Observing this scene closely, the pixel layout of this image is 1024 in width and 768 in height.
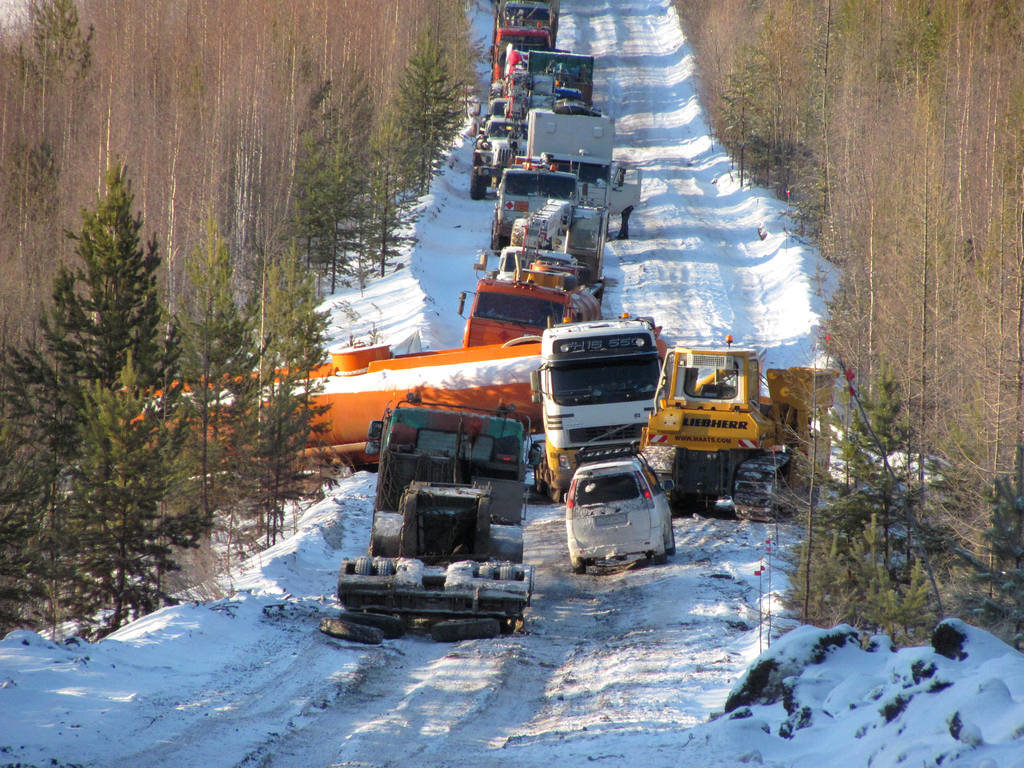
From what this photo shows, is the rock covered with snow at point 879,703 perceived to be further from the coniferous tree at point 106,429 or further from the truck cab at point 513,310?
the truck cab at point 513,310

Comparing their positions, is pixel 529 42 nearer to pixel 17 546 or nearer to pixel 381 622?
pixel 17 546

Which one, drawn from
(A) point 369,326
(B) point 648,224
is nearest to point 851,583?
Answer: (A) point 369,326

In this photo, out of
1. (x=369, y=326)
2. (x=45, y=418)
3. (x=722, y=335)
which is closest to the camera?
(x=45, y=418)

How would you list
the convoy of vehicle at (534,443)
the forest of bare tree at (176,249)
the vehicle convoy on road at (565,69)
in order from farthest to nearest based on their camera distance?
the vehicle convoy on road at (565,69), the forest of bare tree at (176,249), the convoy of vehicle at (534,443)

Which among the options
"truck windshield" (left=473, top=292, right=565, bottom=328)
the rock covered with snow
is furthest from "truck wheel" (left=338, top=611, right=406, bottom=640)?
"truck windshield" (left=473, top=292, right=565, bottom=328)

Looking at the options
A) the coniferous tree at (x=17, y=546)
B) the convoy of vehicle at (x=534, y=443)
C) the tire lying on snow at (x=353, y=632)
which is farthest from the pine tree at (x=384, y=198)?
the tire lying on snow at (x=353, y=632)

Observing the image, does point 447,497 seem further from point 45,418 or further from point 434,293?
point 434,293

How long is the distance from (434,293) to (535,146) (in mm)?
8579

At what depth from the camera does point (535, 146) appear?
137ft

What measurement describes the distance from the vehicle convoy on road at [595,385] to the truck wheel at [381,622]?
7138 mm

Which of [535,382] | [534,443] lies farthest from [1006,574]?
[535,382]

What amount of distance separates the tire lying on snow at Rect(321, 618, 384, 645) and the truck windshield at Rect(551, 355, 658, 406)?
25.5ft

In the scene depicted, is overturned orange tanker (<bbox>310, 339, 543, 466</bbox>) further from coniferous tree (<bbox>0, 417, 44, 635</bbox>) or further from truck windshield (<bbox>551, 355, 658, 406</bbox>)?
coniferous tree (<bbox>0, 417, 44, 635</bbox>)

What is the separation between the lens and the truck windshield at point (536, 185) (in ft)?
117
